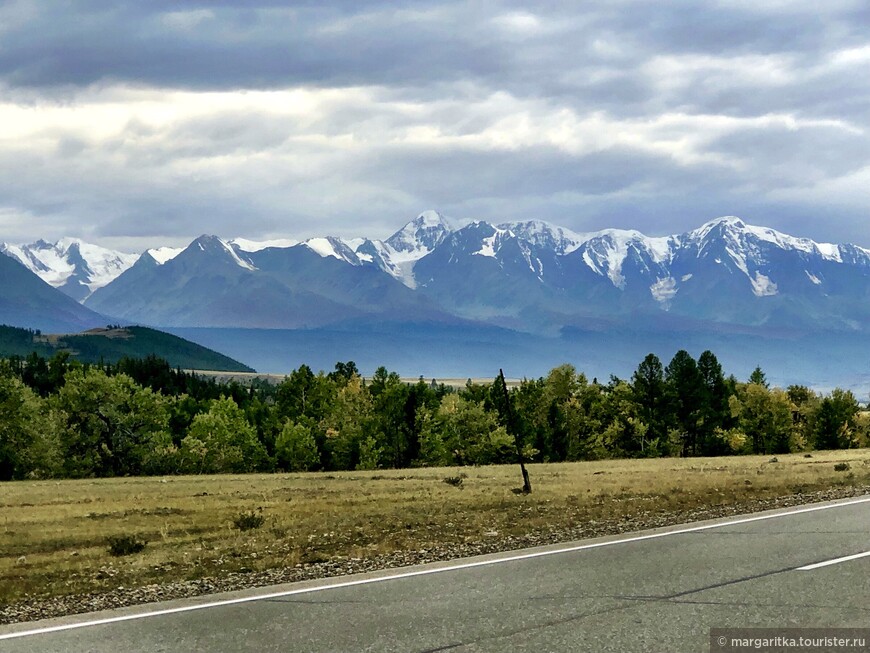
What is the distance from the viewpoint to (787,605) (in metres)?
12.1

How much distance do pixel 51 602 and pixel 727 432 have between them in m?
90.1

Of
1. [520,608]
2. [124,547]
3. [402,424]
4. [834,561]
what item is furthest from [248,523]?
[402,424]

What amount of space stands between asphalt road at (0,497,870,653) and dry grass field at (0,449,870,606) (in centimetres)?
398

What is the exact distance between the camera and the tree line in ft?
240

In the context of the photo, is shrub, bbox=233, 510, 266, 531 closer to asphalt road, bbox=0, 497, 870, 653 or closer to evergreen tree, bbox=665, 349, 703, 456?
asphalt road, bbox=0, 497, 870, 653

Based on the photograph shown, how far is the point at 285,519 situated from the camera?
2834 cm

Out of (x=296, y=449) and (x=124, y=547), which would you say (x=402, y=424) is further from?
(x=124, y=547)

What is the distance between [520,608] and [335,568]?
17.7 ft

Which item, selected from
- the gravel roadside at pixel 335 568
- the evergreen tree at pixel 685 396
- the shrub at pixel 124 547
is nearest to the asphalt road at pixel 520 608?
the gravel roadside at pixel 335 568

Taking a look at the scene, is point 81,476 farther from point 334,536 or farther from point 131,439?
point 334,536

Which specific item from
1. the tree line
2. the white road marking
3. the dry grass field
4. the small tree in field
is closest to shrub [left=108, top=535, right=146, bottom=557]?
the dry grass field

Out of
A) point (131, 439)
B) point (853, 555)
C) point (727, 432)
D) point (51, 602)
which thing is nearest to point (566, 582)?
point (853, 555)

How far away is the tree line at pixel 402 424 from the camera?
240 ft

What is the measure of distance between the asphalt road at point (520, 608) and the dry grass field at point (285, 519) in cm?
398
